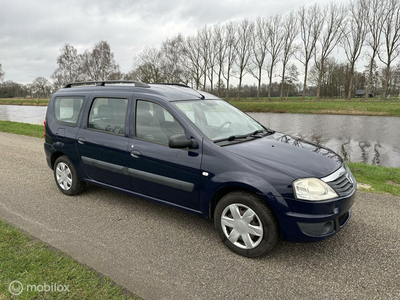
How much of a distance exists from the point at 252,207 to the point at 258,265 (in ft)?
1.99

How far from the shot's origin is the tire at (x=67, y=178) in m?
4.63

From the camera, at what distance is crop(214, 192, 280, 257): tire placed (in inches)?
110

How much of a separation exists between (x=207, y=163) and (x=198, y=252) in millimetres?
1002

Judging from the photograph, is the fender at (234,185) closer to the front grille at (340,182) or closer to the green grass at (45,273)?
the front grille at (340,182)

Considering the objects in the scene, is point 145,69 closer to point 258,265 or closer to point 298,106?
point 298,106

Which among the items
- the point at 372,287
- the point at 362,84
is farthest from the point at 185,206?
the point at 362,84

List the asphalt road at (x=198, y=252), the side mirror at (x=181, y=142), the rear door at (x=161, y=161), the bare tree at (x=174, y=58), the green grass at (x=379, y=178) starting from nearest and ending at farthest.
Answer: the asphalt road at (x=198, y=252) < the side mirror at (x=181, y=142) < the rear door at (x=161, y=161) < the green grass at (x=379, y=178) < the bare tree at (x=174, y=58)

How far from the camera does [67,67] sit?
189 ft

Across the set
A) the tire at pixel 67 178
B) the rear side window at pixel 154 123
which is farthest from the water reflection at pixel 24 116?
the rear side window at pixel 154 123

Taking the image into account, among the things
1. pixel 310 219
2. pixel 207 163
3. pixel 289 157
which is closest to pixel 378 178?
pixel 289 157

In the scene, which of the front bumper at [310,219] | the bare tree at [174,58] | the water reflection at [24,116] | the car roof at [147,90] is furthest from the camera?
the bare tree at [174,58]

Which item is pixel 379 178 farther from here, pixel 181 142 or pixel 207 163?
pixel 181 142

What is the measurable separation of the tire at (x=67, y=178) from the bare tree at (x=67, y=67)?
5836 cm

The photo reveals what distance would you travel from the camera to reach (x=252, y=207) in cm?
284
